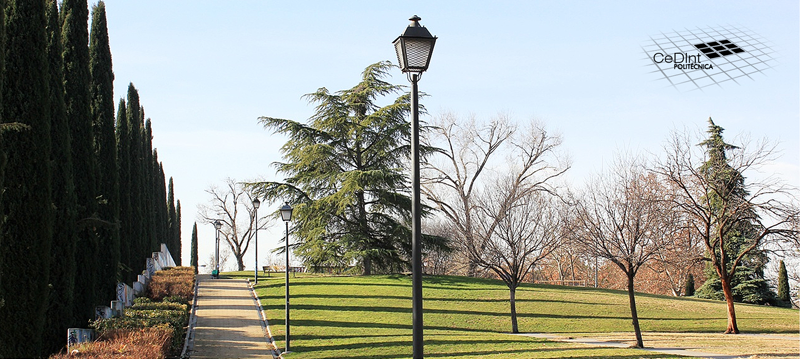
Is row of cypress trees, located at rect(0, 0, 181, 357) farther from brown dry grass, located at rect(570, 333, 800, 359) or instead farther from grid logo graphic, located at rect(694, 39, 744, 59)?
grid logo graphic, located at rect(694, 39, 744, 59)

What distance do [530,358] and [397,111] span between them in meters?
24.9

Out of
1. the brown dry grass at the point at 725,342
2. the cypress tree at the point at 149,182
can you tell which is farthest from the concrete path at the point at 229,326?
the brown dry grass at the point at 725,342

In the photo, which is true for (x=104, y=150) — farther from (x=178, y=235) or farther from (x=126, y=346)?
(x=178, y=235)

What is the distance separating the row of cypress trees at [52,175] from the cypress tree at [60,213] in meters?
0.02

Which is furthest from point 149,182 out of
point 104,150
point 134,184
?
point 104,150

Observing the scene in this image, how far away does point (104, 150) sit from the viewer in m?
20.5

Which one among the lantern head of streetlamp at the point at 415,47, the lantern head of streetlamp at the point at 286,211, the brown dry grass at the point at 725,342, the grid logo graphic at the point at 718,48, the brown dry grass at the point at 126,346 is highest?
the grid logo graphic at the point at 718,48

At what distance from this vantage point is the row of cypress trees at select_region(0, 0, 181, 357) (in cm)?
1220

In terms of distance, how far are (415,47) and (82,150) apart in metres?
13.1

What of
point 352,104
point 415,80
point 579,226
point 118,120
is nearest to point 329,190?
point 352,104

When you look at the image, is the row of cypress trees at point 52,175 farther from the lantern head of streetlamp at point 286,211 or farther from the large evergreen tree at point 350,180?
the large evergreen tree at point 350,180

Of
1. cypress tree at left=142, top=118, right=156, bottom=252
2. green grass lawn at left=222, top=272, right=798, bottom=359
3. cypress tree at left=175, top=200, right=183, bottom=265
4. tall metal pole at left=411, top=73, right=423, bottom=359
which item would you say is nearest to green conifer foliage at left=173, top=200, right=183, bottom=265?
cypress tree at left=175, top=200, right=183, bottom=265

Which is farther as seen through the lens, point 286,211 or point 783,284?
point 783,284

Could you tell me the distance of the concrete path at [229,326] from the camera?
17469 mm
